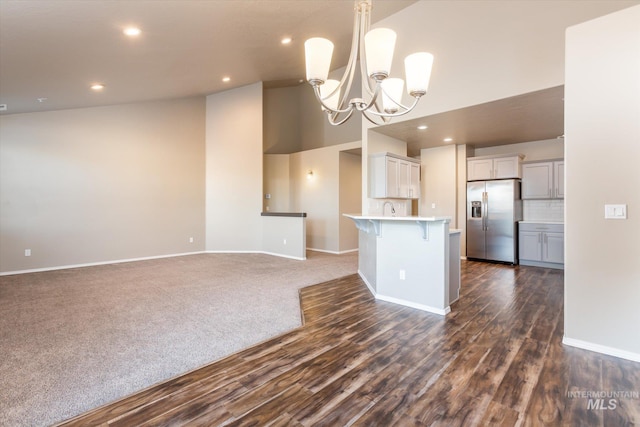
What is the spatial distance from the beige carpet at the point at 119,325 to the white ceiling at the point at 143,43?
9.49 ft

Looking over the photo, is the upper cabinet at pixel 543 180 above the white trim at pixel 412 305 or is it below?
above

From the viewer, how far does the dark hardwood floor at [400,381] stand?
5.29 ft

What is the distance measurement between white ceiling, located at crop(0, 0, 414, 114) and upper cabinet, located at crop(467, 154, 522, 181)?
3.46 meters

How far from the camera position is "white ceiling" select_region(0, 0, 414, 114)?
3.07m

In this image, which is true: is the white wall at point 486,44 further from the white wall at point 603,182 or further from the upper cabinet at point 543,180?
the upper cabinet at point 543,180

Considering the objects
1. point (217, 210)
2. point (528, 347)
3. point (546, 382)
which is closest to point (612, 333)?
point (528, 347)

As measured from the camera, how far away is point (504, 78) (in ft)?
11.5

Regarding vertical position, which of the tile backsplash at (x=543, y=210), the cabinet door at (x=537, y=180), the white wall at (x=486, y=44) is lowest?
the tile backsplash at (x=543, y=210)

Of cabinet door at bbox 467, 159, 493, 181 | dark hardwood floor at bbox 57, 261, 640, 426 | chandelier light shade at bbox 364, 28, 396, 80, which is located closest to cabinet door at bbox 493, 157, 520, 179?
cabinet door at bbox 467, 159, 493, 181

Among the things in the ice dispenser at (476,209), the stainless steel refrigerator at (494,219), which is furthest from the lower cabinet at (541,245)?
the ice dispenser at (476,209)

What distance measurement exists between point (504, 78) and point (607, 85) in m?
1.40

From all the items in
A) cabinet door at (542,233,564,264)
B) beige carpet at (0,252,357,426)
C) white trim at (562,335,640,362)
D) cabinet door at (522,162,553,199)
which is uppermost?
cabinet door at (522,162,553,199)

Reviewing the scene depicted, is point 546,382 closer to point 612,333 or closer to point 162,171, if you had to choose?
point 612,333

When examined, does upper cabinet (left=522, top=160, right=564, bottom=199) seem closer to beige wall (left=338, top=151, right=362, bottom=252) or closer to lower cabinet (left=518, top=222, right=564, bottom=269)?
lower cabinet (left=518, top=222, right=564, bottom=269)
